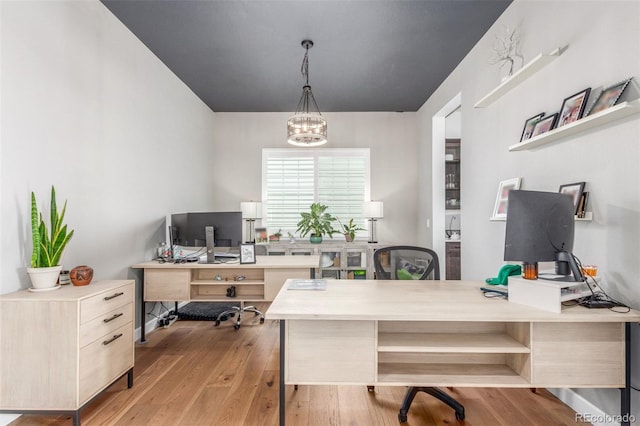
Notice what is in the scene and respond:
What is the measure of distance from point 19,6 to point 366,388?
3284 millimetres

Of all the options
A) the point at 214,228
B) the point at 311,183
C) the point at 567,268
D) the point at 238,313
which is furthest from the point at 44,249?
the point at 311,183

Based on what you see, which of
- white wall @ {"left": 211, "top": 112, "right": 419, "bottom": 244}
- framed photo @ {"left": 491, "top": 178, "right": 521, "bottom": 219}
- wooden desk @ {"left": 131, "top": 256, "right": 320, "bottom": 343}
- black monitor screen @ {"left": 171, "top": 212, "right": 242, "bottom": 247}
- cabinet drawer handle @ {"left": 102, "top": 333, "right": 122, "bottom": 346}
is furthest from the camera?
white wall @ {"left": 211, "top": 112, "right": 419, "bottom": 244}

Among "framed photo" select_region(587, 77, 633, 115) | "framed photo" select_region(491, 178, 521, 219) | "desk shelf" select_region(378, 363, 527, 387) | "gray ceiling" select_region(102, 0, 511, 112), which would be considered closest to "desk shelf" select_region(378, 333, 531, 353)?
"desk shelf" select_region(378, 363, 527, 387)

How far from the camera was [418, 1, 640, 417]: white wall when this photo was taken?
1.56 m

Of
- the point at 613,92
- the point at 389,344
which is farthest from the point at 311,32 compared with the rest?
the point at 389,344

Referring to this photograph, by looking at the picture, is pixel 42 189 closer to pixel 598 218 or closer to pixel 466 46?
pixel 598 218

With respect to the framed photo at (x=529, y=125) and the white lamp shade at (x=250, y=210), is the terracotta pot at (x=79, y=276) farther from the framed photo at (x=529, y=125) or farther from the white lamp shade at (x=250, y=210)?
the framed photo at (x=529, y=125)

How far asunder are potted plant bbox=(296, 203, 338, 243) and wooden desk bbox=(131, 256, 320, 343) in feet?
5.33

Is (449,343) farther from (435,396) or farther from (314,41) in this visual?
(314,41)

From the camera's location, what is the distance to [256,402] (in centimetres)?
202

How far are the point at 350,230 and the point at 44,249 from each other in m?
3.68

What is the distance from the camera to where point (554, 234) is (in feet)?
5.09

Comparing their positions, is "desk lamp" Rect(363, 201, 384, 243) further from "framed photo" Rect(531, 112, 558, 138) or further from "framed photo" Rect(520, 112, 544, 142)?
"framed photo" Rect(531, 112, 558, 138)

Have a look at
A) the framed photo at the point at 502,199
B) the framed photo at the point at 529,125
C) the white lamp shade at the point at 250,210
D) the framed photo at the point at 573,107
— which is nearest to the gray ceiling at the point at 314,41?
the framed photo at the point at 529,125
